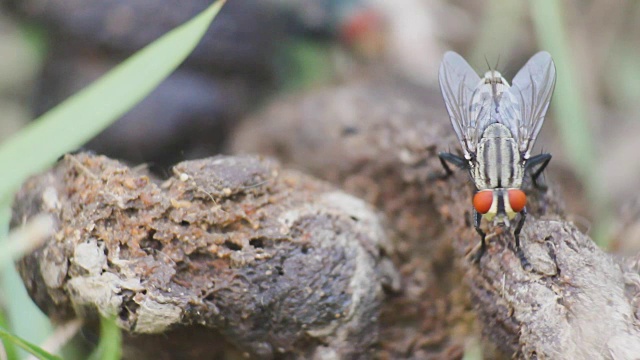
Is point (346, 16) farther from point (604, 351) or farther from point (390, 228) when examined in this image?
point (604, 351)

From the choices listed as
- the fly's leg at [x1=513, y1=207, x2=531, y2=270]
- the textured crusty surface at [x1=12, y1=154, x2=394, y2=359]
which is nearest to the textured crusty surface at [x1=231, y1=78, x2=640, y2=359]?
the fly's leg at [x1=513, y1=207, x2=531, y2=270]

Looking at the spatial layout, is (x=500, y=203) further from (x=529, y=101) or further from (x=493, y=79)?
(x=493, y=79)

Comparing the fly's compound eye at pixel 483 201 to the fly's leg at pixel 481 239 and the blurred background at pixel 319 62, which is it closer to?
the fly's leg at pixel 481 239

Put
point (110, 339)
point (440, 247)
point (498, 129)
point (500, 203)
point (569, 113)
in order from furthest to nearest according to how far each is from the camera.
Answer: point (569, 113)
point (440, 247)
point (498, 129)
point (500, 203)
point (110, 339)

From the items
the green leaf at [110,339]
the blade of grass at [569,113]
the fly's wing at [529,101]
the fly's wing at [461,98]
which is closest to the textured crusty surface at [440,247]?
the fly's wing at [461,98]

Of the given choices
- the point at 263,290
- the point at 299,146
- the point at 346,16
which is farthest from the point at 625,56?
the point at 263,290

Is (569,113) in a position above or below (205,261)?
above

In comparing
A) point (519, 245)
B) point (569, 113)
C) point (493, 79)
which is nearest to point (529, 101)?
point (493, 79)

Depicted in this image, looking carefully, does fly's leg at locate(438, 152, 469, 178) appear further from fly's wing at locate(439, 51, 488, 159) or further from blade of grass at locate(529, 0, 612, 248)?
blade of grass at locate(529, 0, 612, 248)
